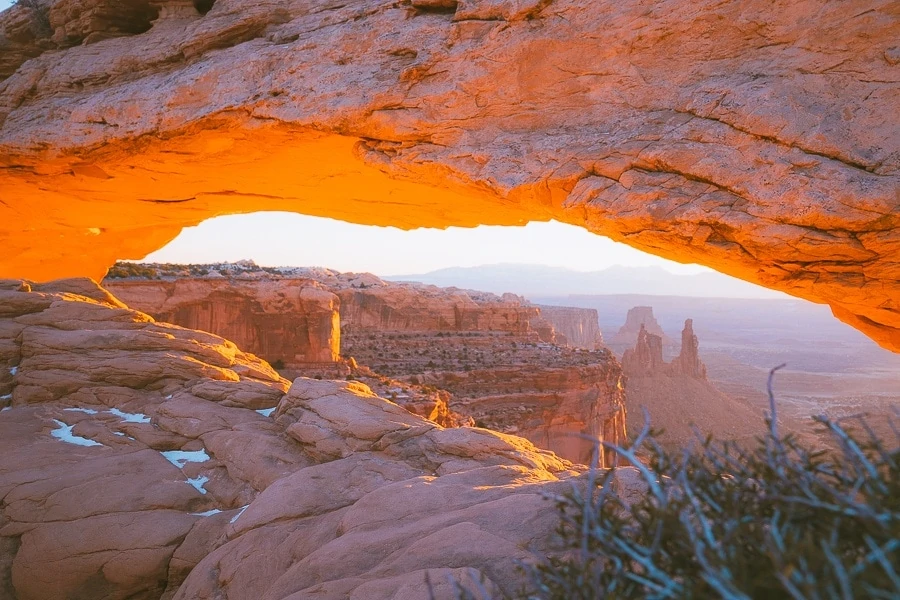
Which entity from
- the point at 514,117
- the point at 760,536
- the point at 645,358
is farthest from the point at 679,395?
the point at 760,536

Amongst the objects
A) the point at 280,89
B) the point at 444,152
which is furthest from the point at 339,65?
the point at 444,152

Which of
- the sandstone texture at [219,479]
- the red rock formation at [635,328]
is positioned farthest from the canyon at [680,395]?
the sandstone texture at [219,479]

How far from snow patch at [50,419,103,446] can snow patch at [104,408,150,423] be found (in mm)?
539

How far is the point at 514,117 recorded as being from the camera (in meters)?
7.64

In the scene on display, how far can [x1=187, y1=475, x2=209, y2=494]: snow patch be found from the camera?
7.29m

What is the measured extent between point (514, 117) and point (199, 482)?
583 centimetres

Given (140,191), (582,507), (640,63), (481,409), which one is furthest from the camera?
(481,409)

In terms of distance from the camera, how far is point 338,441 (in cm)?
728

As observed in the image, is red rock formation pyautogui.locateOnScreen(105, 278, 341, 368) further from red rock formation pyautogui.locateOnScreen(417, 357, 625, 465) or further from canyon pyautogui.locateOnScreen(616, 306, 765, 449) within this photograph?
canyon pyautogui.locateOnScreen(616, 306, 765, 449)

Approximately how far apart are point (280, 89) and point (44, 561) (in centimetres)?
620

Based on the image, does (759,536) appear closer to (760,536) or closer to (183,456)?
(760,536)

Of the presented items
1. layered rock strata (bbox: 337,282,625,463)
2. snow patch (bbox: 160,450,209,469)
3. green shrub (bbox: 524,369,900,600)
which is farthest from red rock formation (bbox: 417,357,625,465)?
green shrub (bbox: 524,369,900,600)

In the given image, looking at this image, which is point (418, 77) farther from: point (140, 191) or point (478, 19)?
point (140, 191)

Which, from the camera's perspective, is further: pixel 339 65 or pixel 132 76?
pixel 132 76
